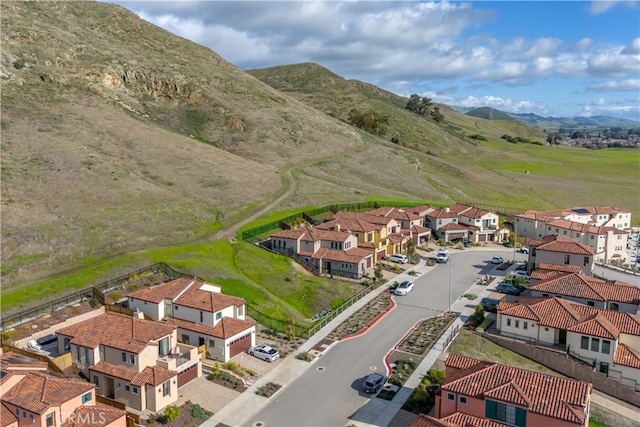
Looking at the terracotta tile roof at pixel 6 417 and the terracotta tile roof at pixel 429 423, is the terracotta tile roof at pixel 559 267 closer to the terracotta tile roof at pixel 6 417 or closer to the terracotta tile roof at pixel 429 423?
the terracotta tile roof at pixel 429 423

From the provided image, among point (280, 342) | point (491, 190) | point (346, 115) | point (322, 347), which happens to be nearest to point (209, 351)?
point (280, 342)

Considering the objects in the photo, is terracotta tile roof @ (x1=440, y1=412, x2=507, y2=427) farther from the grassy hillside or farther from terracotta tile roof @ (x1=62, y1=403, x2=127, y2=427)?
the grassy hillside

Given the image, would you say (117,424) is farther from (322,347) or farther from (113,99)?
(113,99)

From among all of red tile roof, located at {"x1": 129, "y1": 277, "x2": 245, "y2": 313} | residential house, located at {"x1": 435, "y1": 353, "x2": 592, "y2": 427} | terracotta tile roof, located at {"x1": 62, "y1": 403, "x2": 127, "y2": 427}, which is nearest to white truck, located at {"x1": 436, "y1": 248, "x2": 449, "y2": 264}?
red tile roof, located at {"x1": 129, "y1": 277, "x2": 245, "y2": 313}

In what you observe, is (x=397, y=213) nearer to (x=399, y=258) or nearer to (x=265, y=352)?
(x=399, y=258)

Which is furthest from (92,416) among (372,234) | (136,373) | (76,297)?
(372,234)
